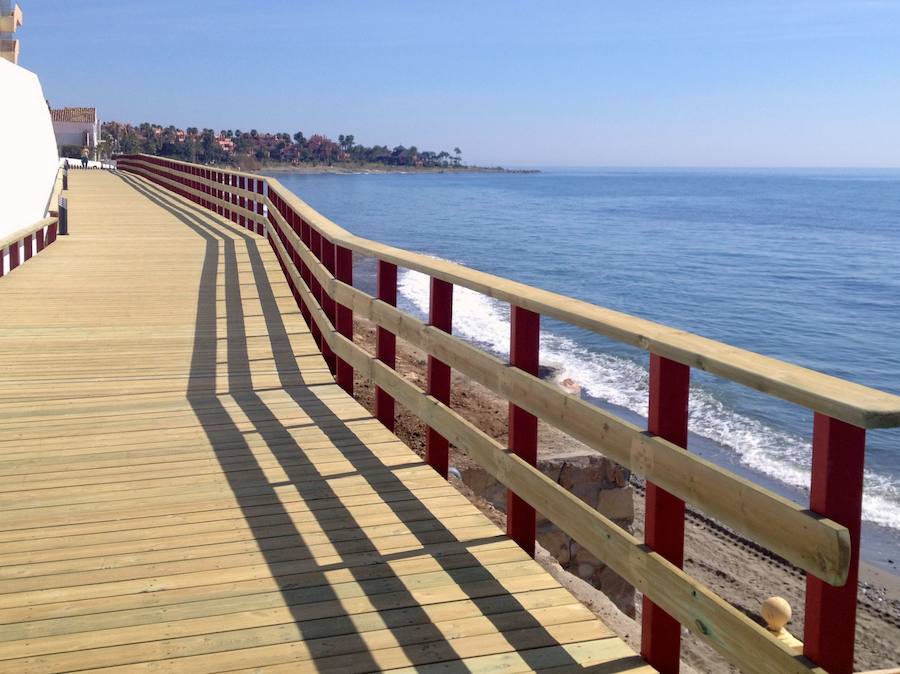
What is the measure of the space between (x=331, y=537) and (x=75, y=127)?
330 feet


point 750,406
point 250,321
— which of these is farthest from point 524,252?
point 250,321

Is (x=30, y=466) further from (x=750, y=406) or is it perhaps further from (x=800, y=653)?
(x=750, y=406)

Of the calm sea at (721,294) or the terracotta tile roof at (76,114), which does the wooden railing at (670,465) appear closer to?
the calm sea at (721,294)

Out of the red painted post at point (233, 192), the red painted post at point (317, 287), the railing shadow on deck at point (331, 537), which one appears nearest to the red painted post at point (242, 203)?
the red painted post at point (233, 192)

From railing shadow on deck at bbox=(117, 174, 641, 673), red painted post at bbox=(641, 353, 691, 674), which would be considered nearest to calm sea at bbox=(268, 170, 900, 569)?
railing shadow on deck at bbox=(117, 174, 641, 673)

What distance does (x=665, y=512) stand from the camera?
3178 millimetres

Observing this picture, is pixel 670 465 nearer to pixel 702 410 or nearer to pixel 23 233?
pixel 23 233

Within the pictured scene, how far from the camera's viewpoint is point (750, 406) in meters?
22.5

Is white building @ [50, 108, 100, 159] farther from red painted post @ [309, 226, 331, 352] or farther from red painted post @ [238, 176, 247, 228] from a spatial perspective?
red painted post @ [309, 226, 331, 352]

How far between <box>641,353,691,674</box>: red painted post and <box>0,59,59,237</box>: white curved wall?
44.0ft

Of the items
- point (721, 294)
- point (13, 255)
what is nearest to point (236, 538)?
point (13, 255)

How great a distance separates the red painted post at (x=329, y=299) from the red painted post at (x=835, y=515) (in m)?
5.71

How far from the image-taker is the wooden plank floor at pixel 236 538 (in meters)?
3.39

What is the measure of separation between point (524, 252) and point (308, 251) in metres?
53.9
